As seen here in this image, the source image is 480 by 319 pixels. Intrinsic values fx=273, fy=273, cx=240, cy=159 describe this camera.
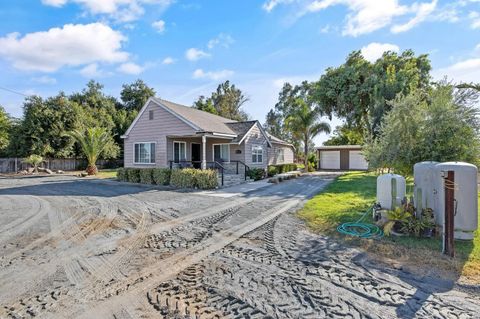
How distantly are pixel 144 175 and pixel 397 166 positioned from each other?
516 inches

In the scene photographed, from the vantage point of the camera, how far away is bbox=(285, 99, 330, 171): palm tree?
25.7m

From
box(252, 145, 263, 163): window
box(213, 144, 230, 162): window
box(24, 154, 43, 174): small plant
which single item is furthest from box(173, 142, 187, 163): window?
box(24, 154, 43, 174): small plant

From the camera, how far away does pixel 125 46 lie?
1627 cm

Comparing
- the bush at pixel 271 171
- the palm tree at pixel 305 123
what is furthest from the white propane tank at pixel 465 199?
the palm tree at pixel 305 123

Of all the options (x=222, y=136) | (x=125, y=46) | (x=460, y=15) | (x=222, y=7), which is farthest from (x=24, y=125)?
(x=460, y=15)

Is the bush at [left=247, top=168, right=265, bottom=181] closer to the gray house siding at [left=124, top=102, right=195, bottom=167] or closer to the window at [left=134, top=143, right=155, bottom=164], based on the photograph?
the gray house siding at [left=124, top=102, right=195, bottom=167]

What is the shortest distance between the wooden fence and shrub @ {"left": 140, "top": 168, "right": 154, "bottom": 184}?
16.5 meters

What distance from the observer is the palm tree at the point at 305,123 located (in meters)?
25.7

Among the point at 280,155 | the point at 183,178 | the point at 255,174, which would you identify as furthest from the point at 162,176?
the point at 280,155

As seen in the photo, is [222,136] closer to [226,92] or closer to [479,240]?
[479,240]

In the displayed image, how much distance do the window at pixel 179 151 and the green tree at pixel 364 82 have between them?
14050mm

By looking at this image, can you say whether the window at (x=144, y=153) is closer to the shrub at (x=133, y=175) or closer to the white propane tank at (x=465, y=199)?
the shrub at (x=133, y=175)

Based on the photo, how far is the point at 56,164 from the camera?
1094 inches

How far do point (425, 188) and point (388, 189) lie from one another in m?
0.86
